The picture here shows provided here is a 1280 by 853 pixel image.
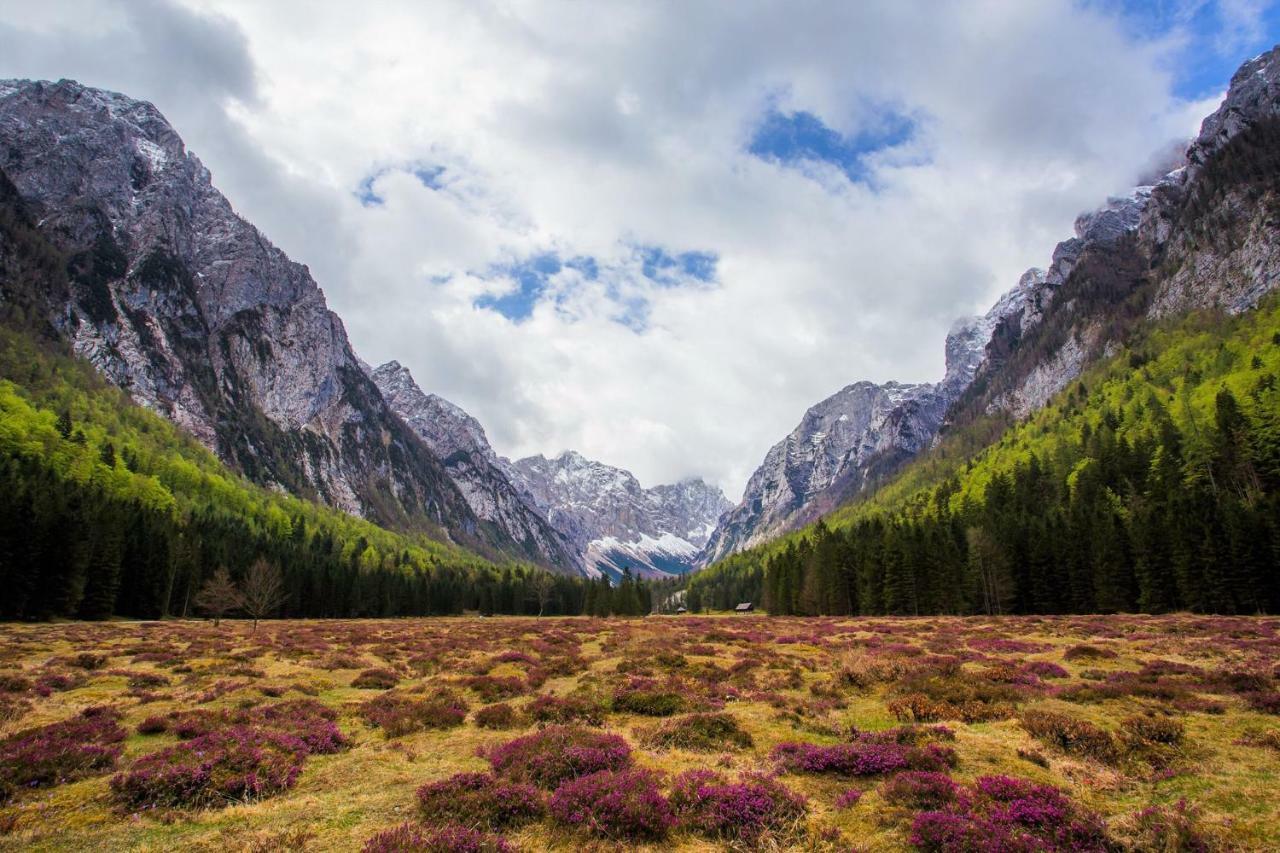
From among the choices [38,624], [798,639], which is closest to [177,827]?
[798,639]

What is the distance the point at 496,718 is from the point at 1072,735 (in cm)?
1774

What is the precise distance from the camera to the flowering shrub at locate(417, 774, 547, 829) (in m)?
11.6

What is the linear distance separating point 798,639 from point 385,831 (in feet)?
137

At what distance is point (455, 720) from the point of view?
21.0 m

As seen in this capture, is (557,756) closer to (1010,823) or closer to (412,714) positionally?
(412,714)

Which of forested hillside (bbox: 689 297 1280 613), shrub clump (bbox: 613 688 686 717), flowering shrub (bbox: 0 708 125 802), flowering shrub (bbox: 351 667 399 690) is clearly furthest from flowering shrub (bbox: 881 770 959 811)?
forested hillside (bbox: 689 297 1280 613)

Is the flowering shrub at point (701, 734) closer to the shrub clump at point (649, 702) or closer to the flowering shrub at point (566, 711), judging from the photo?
the shrub clump at point (649, 702)

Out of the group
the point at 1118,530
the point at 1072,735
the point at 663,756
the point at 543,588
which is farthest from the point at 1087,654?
the point at 543,588

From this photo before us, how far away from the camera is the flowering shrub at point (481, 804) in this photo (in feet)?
38.0

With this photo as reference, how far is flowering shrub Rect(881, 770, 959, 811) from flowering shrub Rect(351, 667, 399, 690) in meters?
25.2

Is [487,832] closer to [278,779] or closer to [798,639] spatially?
[278,779]

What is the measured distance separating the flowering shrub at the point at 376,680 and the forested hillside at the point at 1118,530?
81.0m

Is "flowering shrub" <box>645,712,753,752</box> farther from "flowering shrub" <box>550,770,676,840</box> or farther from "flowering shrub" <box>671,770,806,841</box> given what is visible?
"flowering shrub" <box>550,770,676,840</box>

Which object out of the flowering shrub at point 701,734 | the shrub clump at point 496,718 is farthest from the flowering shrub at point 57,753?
the flowering shrub at point 701,734
